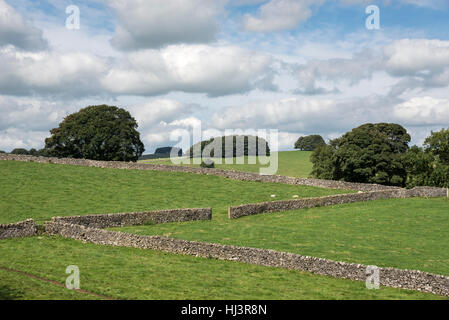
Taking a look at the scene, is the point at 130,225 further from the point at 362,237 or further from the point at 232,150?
the point at 232,150

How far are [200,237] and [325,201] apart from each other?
59.9 feet

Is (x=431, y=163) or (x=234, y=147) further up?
(x=234, y=147)

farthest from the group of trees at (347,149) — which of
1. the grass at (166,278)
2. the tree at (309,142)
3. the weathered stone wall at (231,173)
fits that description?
the tree at (309,142)

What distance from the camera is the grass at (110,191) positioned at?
3744 centimetres

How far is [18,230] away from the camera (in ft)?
84.0

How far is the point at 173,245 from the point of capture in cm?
2369

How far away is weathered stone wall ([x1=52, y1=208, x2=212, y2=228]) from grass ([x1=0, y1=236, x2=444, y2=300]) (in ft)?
19.6

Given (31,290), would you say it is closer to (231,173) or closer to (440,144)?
(231,173)

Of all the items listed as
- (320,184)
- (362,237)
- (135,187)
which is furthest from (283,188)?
(362,237)

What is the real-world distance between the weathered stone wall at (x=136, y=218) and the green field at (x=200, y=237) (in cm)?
124

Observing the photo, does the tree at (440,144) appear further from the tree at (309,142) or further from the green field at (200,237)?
the tree at (309,142)

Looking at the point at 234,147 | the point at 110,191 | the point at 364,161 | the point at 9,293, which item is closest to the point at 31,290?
the point at 9,293

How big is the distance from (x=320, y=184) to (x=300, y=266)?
32135 millimetres

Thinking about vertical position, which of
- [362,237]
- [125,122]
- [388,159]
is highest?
[125,122]
